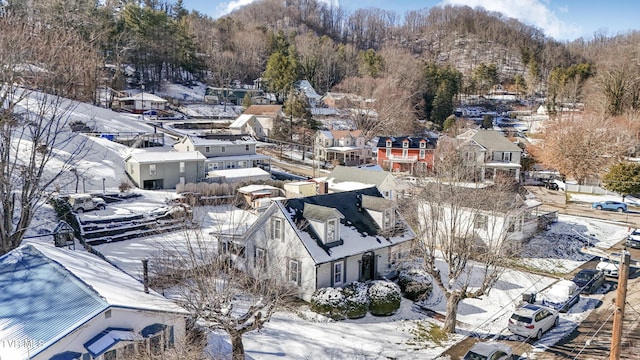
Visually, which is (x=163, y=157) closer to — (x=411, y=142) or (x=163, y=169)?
(x=163, y=169)

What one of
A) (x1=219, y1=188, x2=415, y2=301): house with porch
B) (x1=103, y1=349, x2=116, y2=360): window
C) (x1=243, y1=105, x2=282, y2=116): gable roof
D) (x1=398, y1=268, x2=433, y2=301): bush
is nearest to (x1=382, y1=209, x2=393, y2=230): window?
(x1=219, y1=188, x2=415, y2=301): house with porch

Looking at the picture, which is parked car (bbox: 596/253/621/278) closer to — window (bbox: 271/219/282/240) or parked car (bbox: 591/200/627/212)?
parked car (bbox: 591/200/627/212)

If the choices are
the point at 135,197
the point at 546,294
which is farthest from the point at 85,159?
the point at 546,294

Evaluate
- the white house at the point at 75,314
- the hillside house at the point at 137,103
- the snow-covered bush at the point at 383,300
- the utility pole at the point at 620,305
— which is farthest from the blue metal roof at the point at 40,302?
the hillside house at the point at 137,103

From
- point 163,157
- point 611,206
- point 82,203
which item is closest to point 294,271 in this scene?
point 82,203

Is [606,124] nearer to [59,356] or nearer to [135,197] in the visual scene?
[135,197]

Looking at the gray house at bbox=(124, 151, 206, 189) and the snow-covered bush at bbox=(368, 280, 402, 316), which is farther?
the gray house at bbox=(124, 151, 206, 189)

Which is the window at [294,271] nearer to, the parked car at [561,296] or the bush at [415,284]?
the bush at [415,284]
